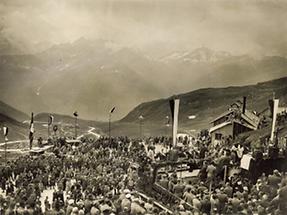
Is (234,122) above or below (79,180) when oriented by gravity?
above

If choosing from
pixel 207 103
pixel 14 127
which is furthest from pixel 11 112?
pixel 207 103

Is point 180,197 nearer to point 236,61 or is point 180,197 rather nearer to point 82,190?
point 82,190

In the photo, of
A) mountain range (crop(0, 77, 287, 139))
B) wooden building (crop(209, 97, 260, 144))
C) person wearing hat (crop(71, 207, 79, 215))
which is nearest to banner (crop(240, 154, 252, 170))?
wooden building (crop(209, 97, 260, 144))

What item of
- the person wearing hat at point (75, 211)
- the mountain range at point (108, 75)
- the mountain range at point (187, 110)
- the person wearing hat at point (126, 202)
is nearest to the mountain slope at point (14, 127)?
the mountain range at point (187, 110)

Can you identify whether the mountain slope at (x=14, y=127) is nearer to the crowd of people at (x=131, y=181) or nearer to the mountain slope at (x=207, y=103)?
the crowd of people at (x=131, y=181)

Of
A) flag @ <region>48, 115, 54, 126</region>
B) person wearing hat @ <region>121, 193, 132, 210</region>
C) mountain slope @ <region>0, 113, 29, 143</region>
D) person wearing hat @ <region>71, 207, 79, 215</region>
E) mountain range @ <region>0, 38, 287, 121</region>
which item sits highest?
mountain range @ <region>0, 38, 287, 121</region>

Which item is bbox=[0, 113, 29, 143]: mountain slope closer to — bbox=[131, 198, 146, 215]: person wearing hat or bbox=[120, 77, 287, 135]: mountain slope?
bbox=[120, 77, 287, 135]: mountain slope

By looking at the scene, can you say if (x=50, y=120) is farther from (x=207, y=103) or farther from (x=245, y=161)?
(x=245, y=161)
